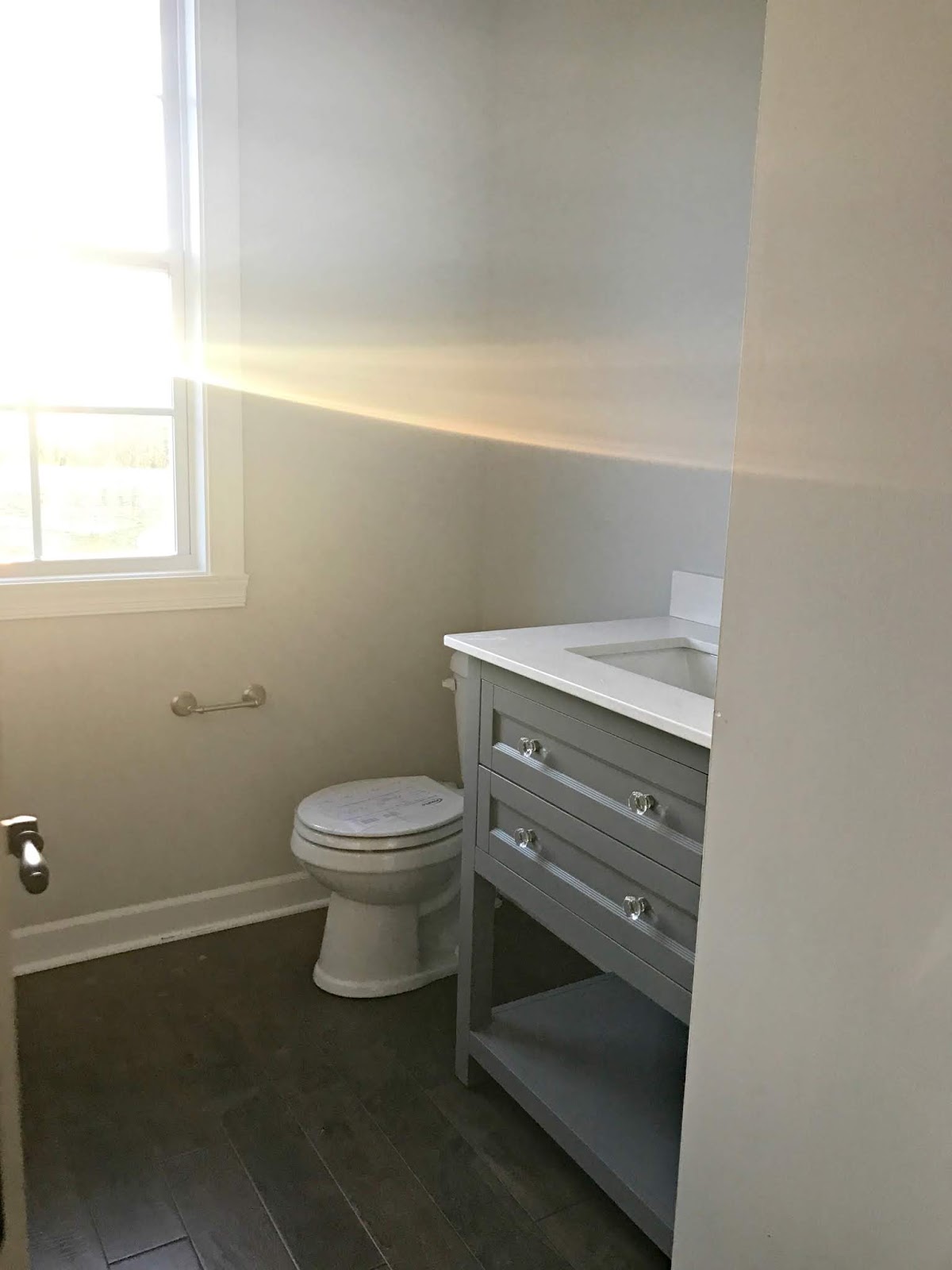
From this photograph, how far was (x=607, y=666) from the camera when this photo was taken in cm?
180

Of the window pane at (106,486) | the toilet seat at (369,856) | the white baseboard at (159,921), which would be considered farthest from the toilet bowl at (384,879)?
the window pane at (106,486)

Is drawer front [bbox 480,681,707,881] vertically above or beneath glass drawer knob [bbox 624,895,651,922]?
above

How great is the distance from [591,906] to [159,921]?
1.41m

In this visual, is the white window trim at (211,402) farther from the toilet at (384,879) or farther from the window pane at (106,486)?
the toilet at (384,879)

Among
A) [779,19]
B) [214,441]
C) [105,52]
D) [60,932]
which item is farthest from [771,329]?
[60,932]

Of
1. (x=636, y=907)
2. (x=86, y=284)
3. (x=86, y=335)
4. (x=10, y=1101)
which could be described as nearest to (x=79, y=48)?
(x=86, y=284)

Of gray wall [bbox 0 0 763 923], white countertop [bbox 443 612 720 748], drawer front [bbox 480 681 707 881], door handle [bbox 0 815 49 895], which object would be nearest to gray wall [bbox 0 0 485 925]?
gray wall [bbox 0 0 763 923]

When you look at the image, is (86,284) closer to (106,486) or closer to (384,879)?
(106,486)

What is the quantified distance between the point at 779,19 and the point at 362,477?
1.85m

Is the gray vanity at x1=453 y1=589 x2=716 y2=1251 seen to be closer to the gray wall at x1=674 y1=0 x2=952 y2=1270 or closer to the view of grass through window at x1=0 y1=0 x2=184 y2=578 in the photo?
the gray wall at x1=674 y1=0 x2=952 y2=1270

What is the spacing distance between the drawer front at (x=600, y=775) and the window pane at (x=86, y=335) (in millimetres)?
1242

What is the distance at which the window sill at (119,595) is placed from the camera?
2.37 meters

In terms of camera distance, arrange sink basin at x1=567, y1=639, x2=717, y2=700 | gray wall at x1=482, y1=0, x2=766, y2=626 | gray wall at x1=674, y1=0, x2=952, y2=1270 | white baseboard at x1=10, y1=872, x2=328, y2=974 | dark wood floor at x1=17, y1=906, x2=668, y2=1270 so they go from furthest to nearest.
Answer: white baseboard at x1=10, y1=872, x2=328, y2=974 → gray wall at x1=482, y1=0, x2=766, y2=626 → sink basin at x1=567, y1=639, x2=717, y2=700 → dark wood floor at x1=17, y1=906, x2=668, y2=1270 → gray wall at x1=674, y1=0, x2=952, y2=1270

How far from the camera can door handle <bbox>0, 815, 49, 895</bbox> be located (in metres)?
0.88
